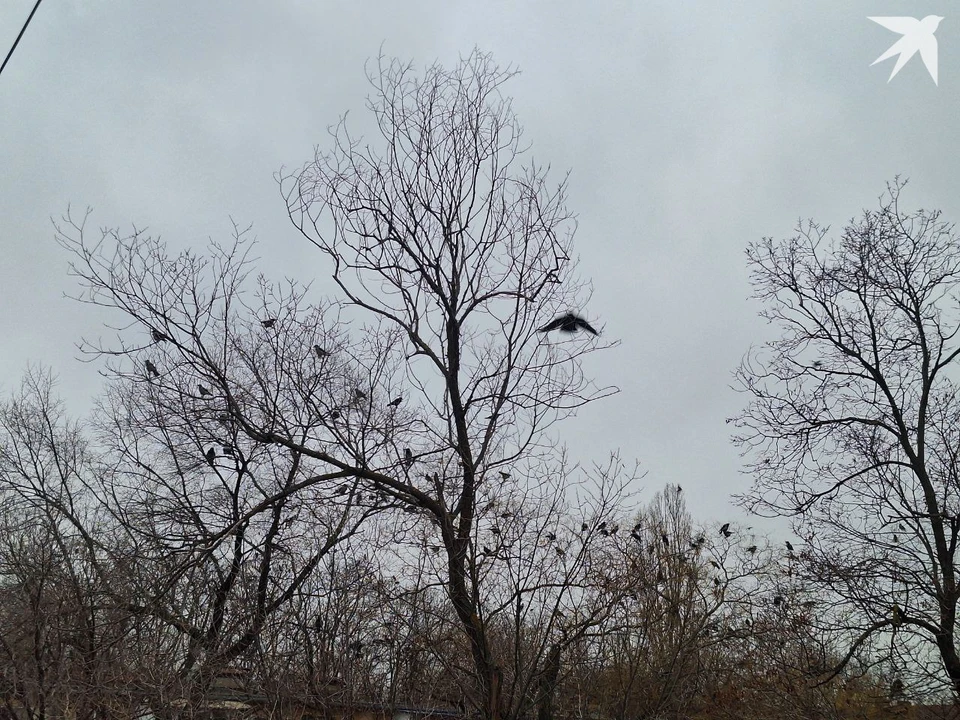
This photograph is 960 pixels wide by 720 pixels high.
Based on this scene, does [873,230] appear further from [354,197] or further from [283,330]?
[283,330]

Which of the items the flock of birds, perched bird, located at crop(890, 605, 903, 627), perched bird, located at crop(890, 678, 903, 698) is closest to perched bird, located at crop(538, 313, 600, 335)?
the flock of birds

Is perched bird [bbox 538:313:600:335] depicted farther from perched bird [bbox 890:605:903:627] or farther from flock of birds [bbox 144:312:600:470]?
perched bird [bbox 890:605:903:627]

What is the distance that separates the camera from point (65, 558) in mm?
14305

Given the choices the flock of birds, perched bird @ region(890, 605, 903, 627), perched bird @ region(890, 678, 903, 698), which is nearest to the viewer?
the flock of birds

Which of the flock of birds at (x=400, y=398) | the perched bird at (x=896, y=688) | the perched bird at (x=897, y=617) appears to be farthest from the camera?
the perched bird at (x=896, y=688)

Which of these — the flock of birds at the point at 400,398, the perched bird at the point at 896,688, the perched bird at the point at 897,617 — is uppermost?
the flock of birds at the point at 400,398

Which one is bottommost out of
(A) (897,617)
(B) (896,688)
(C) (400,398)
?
(B) (896,688)

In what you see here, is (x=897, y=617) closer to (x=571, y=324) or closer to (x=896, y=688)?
(x=896, y=688)

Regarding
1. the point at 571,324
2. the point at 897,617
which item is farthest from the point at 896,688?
the point at 571,324

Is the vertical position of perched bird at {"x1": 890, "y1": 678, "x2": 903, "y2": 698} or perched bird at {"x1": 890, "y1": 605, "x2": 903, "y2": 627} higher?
perched bird at {"x1": 890, "y1": 605, "x2": 903, "y2": 627}

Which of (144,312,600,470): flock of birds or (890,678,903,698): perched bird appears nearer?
(144,312,600,470): flock of birds

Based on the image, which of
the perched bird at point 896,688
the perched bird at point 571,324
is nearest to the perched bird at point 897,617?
the perched bird at point 896,688

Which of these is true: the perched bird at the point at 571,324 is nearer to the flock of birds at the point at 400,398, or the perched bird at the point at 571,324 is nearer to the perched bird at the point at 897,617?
the flock of birds at the point at 400,398

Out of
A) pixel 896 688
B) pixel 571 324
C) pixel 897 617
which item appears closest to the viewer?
pixel 571 324
